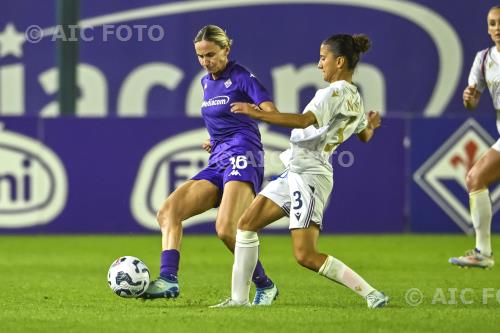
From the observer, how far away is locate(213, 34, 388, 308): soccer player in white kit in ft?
22.7

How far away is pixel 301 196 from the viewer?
274 inches

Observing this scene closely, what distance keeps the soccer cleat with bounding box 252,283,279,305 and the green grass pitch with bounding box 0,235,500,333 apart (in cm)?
6

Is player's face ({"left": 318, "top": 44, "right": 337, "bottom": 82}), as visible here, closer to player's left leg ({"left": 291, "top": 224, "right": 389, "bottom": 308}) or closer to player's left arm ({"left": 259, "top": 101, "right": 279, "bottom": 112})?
player's left arm ({"left": 259, "top": 101, "right": 279, "bottom": 112})

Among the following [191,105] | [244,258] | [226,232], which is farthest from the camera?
[191,105]

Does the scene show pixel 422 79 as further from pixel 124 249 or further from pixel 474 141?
pixel 124 249

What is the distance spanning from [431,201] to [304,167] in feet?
23.0

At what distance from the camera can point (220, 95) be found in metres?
7.66

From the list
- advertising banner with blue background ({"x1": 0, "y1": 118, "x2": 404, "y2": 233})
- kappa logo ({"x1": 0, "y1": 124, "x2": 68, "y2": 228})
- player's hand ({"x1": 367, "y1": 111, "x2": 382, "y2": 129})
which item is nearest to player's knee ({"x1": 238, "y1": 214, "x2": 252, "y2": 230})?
player's hand ({"x1": 367, "y1": 111, "x2": 382, "y2": 129})

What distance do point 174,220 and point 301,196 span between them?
1.00 m

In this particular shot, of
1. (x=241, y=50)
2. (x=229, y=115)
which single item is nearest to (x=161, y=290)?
(x=229, y=115)

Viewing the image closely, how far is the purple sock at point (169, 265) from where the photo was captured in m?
7.36

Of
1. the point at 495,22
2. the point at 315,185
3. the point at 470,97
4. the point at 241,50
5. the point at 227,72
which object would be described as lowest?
the point at 315,185

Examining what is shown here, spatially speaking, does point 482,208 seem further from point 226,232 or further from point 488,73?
point 226,232

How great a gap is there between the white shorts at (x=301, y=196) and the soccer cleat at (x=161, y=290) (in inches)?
32.0
